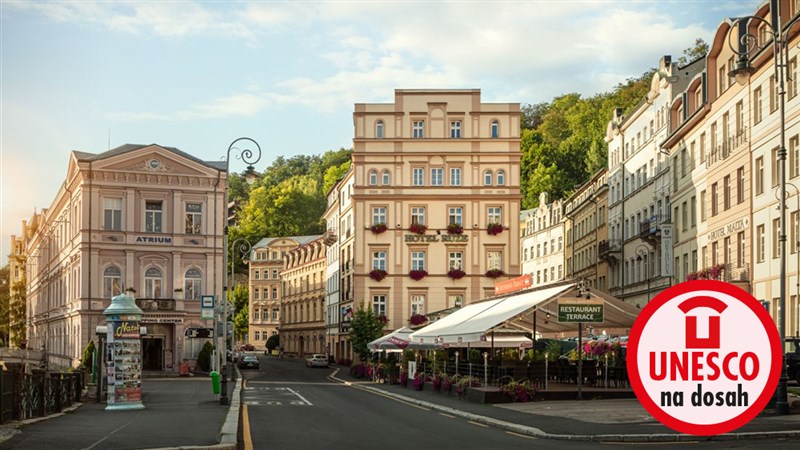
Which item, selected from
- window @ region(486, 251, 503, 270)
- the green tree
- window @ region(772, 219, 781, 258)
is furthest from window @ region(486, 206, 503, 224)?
window @ region(772, 219, 781, 258)

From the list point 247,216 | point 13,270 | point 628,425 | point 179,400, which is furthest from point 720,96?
Answer: point 13,270

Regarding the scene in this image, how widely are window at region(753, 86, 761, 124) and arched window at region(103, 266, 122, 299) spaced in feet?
137

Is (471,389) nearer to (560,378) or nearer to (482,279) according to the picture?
(560,378)

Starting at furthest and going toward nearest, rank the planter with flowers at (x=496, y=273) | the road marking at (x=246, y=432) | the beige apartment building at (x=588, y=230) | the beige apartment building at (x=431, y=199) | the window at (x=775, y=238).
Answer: the beige apartment building at (x=588, y=230) < the beige apartment building at (x=431, y=199) < the planter with flowers at (x=496, y=273) < the window at (x=775, y=238) < the road marking at (x=246, y=432)

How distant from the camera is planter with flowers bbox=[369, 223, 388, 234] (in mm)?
84250

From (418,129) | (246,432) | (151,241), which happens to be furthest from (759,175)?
(418,129)

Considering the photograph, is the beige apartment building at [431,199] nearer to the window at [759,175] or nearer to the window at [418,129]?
the window at [418,129]

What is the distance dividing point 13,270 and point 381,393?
114984mm

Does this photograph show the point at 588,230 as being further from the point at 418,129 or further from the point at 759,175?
the point at 759,175

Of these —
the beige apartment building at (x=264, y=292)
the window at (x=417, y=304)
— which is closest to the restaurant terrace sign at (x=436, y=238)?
the window at (x=417, y=304)

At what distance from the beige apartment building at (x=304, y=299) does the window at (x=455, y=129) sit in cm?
3100

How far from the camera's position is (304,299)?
121938mm

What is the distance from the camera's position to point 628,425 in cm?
2236

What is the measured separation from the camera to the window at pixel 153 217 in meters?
71.0
